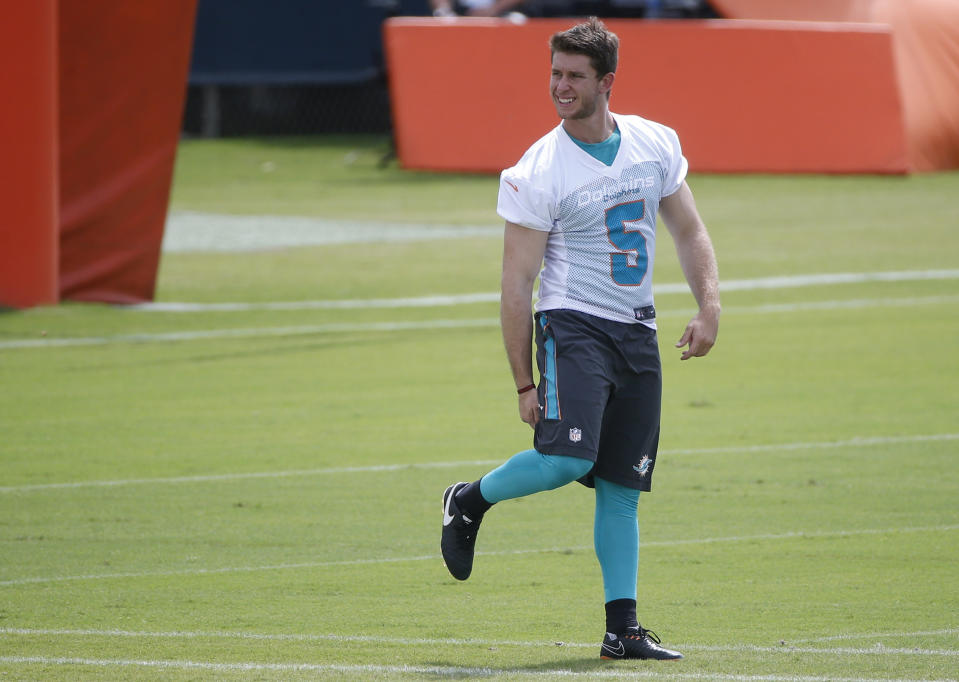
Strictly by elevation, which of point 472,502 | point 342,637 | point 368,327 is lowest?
point 368,327

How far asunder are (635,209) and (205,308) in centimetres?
1098

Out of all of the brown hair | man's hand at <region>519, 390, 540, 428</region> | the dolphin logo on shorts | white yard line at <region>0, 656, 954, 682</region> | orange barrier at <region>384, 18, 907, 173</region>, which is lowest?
orange barrier at <region>384, 18, 907, 173</region>

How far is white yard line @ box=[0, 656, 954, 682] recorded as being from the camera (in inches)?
204

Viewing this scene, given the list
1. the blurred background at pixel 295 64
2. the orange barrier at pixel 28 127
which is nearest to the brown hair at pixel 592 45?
the orange barrier at pixel 28 127

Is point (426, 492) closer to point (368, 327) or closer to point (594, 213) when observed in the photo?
point (594, 213)

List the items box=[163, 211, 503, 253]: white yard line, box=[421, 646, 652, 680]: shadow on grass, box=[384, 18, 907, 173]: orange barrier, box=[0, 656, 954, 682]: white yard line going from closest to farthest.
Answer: box=[0, 656, 954, 682]: white yard line → box=[421, 646, 652, 680]: shadow on grass → box=[163, 211, 503, 253]: white yard line → box=[384, 18, 907, 173]: orange barrier

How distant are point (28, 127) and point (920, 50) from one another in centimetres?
1868

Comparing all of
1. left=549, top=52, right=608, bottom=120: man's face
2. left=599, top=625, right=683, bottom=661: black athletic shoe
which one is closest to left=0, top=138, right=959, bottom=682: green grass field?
left=599, top=625, right=683, bottom=661: black athletic shoe

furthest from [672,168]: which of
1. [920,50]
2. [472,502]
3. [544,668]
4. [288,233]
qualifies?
[920,50]

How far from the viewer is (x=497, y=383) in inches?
481

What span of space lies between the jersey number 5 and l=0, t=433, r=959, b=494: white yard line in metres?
3.88

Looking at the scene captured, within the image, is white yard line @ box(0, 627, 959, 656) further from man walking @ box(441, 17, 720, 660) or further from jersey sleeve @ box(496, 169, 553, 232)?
jersey sleeve @ box(496, 169, 553, 232)

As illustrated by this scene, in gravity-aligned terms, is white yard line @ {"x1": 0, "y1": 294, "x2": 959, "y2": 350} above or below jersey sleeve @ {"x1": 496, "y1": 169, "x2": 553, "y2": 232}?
below

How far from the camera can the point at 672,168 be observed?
19.1 feet
